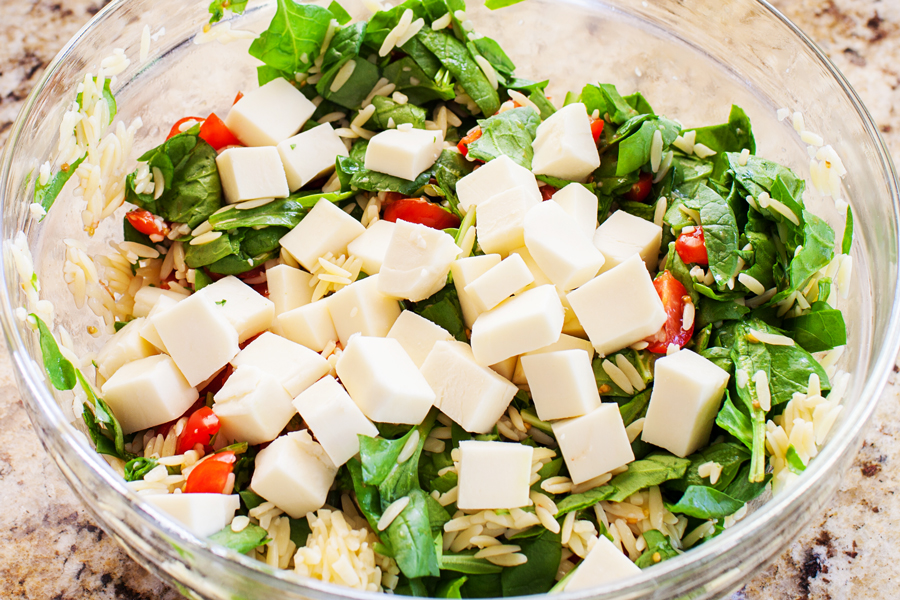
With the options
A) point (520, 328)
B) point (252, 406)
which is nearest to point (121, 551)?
point (252, 406)

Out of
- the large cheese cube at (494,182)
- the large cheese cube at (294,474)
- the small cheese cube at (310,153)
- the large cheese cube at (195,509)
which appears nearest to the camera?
the large cheese cube at (195,509)

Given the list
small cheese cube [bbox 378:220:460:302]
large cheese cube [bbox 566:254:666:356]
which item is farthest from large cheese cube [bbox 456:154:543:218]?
large cheese cube [bbox 566:254:666:356]

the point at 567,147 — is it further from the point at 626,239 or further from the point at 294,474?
the point at 294,474

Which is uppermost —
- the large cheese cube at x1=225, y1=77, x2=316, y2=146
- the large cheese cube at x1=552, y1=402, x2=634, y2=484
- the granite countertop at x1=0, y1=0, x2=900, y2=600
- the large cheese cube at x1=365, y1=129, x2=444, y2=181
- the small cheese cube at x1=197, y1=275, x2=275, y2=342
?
the large cheese cube at x1=225, y1=77, x2=316, y2=146

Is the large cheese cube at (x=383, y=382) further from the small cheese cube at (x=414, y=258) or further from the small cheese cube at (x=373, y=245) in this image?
the small cheese cube at (x=373, y=245)

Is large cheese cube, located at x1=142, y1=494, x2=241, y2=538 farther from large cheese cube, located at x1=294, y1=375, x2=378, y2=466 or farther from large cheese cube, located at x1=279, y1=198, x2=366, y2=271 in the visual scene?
large cheese cube, located at x1=279, y1=198, x2=366, y2=271

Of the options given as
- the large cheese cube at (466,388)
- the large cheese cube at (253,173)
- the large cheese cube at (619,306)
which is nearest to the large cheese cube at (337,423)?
the large cheese cube at (466,388)
